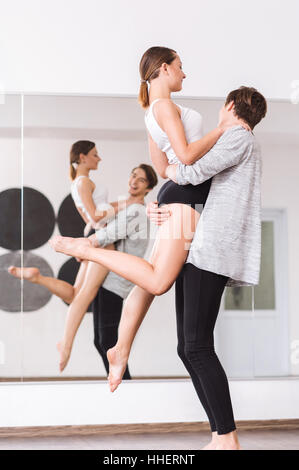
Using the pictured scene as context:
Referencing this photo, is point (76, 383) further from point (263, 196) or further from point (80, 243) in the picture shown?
point (263, 196)

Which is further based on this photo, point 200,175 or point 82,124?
point 82,124

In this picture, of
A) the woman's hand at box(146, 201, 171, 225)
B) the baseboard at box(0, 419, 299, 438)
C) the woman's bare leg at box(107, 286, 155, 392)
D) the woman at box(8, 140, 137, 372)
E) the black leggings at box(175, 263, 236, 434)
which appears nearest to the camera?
the black leggings at box(175, 263, 236, 434)

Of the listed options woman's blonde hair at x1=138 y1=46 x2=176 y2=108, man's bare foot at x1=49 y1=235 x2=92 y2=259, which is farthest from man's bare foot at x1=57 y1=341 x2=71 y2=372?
woman's blonde hair at x1=138 y1=46 x2=176 y2=108

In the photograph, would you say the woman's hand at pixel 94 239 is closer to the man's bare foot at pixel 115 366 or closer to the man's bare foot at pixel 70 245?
the man's bare foot at pixel 70 245

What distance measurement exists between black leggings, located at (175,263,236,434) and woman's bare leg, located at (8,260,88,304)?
42.9 inches

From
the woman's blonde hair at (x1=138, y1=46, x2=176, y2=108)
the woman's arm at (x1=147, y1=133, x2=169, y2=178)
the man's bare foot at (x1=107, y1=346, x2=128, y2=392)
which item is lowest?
the man's bare foot at (x1=107, y1=346, x2=128, y2=392)

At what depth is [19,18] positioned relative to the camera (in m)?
3.51

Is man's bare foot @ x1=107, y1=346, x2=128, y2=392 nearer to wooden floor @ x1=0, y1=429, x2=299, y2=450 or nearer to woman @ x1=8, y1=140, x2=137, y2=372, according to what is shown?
wooden floor @ x1=0, y1=429, x2=299, y2=450

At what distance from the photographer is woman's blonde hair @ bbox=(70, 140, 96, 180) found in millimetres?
3492

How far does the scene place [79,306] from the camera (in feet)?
11.3

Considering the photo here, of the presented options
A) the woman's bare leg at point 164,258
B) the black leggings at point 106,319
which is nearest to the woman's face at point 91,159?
the black leggings at point 106,319

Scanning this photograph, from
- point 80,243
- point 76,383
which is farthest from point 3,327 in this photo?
point 80,243

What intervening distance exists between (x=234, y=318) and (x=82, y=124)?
1.42m

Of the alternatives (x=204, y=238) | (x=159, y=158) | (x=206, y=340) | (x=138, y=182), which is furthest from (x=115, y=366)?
(x=138, y=182)
